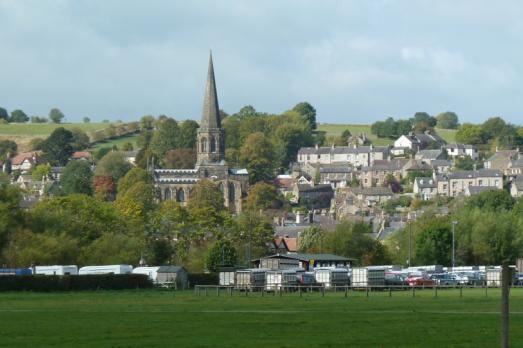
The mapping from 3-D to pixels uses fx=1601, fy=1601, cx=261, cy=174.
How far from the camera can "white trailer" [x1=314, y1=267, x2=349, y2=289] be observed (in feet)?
327

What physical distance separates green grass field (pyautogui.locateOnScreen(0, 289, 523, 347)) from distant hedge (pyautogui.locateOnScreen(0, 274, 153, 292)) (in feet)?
60.9

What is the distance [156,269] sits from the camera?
377ft

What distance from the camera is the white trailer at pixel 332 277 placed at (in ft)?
327

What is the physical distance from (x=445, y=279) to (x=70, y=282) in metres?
24.2

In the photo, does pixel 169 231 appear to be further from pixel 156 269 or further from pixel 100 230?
pixel 156 269

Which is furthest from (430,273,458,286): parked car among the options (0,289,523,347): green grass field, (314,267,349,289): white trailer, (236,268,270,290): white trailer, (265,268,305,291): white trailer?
(0,289,523,347): green grass field

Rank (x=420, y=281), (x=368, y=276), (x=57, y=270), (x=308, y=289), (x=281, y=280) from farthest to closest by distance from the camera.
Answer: (x=57, y=270) → (x=368, y=276) → (x=420, y=281) → (x=281, y=280) → (x=308, y=289)

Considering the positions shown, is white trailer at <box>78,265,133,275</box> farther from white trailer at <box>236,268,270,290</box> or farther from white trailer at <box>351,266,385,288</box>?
white trailer at <box>351,266,385,288</box>

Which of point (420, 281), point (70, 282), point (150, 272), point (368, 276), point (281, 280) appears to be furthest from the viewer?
point (150, 272)

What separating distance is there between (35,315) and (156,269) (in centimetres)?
5272

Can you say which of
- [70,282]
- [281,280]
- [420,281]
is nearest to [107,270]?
[70,282]

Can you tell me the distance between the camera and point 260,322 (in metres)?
56.3

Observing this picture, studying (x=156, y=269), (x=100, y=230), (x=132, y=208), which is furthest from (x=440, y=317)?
(x=132, y=208)

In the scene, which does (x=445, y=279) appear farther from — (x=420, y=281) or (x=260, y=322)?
(x=260, y=322)
